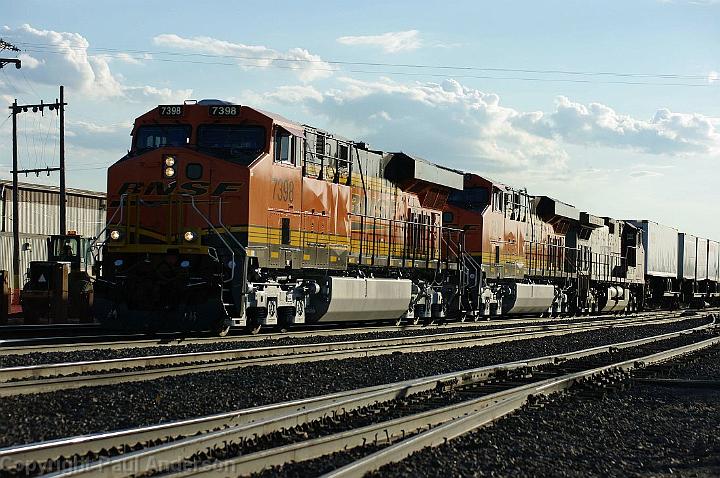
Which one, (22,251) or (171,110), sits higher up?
(171,110)

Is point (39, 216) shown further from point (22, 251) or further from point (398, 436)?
point (398, 436)

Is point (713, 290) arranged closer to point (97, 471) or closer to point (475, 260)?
point (475, 260)

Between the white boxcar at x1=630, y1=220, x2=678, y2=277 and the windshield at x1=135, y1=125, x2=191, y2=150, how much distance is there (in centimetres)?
3055

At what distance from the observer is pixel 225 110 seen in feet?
48.7

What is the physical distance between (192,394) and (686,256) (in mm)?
41949

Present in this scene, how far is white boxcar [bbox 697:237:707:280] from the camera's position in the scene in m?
49.0

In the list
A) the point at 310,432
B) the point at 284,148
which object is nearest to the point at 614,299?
the point at 284,148

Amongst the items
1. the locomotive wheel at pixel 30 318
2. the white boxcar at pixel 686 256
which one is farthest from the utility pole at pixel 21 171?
the white boxcar at pixel 686 256

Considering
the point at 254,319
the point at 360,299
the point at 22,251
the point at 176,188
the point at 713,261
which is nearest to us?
the point at 176,188

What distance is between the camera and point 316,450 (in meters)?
6.08

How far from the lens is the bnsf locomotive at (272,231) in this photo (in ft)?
46.8

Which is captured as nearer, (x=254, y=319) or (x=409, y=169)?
(x=254, y=319)

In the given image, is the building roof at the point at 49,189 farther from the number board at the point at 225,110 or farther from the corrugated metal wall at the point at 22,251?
the number board at the point at 225,110

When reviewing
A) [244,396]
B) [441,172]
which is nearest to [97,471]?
[244,396]
